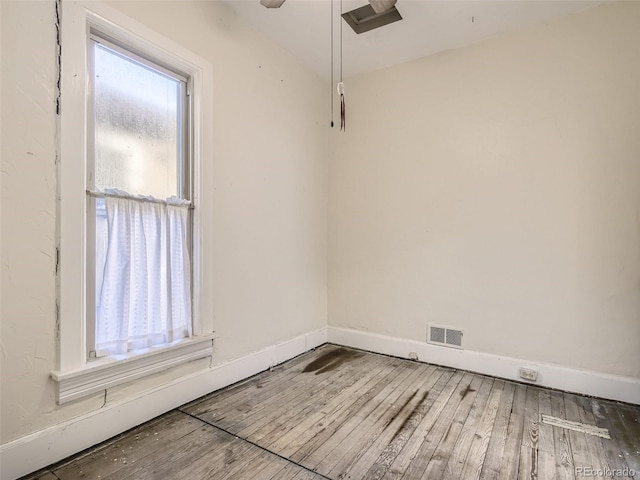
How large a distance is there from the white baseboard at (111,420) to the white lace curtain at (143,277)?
12.2 inches

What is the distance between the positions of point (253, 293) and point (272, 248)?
1.40ft

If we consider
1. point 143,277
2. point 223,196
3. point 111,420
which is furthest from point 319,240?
point 111,420

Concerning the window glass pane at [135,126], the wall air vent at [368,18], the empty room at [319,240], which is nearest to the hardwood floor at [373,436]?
the empty room at [319,240]

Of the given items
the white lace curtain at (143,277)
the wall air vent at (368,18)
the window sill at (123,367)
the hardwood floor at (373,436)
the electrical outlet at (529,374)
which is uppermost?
the wall air vent at (368,18)

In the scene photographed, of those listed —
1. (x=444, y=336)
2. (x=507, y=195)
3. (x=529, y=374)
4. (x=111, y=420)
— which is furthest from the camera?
(x=444, y=336)

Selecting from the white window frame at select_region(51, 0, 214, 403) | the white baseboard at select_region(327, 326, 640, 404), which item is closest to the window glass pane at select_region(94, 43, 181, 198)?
the white window frame at select_region(51, 0, 214, 403)

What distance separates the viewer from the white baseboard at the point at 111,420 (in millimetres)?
1477

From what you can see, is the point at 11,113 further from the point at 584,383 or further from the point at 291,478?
the point at 584,383

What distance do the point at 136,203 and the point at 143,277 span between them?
1.42 feet

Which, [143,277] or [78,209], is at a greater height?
[78,209]

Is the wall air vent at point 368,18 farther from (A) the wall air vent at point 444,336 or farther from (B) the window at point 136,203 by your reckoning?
(A) the wall air vent at point 444,336

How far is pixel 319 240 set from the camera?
136 inches

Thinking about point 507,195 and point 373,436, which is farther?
point 507,195

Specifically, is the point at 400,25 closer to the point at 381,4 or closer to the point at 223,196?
the point at 381,4
